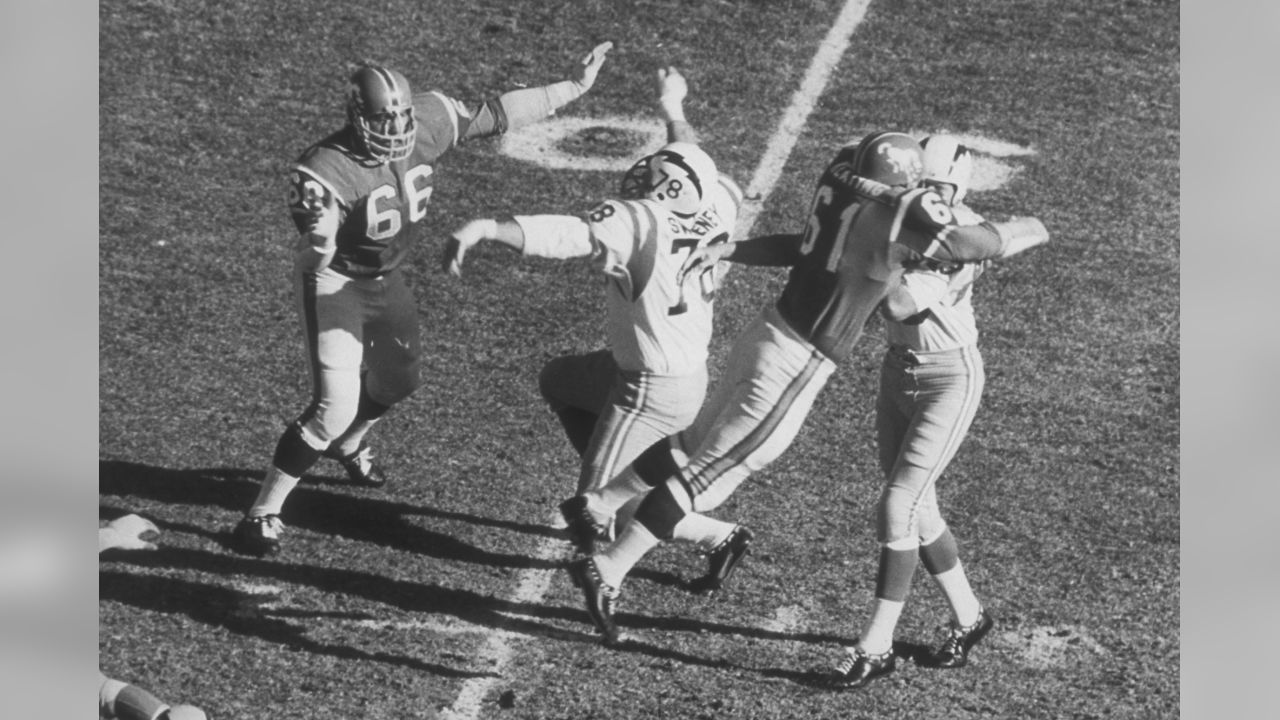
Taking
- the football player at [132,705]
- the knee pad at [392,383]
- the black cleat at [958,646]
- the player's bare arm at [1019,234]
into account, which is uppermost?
the player's bare arm at [1019,234]

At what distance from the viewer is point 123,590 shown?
5281mm

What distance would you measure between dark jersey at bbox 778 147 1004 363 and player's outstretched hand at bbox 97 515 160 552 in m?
1.87

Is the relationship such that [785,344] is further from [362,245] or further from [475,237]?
[362,245]

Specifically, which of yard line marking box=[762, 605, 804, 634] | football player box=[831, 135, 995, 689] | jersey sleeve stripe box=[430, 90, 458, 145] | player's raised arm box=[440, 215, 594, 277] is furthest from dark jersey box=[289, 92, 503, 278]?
yard line marking box=[762, 605, 804, 634]

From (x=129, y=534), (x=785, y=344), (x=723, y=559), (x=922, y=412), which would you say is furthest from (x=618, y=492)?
(x=129, y=534)

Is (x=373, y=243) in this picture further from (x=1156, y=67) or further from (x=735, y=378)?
(x=1156, y=67)

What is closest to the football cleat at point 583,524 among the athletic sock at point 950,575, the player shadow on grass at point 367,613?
the player shadow on grass at point 367,613

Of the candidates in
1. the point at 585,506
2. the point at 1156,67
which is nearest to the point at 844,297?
the point at 585,506

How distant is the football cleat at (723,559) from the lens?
5258 millimetres

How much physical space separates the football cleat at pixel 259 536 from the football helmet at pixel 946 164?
6.52 ft

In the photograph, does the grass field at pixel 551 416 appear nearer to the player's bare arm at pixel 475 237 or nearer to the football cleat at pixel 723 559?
the football cleat at pixel 723 559

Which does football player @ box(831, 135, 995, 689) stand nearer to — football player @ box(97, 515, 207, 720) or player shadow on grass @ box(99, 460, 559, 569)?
player shadow on grass @ box(99, 460, 559, 569)

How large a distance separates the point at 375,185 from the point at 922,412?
151 cm

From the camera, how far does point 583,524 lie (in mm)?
5039
